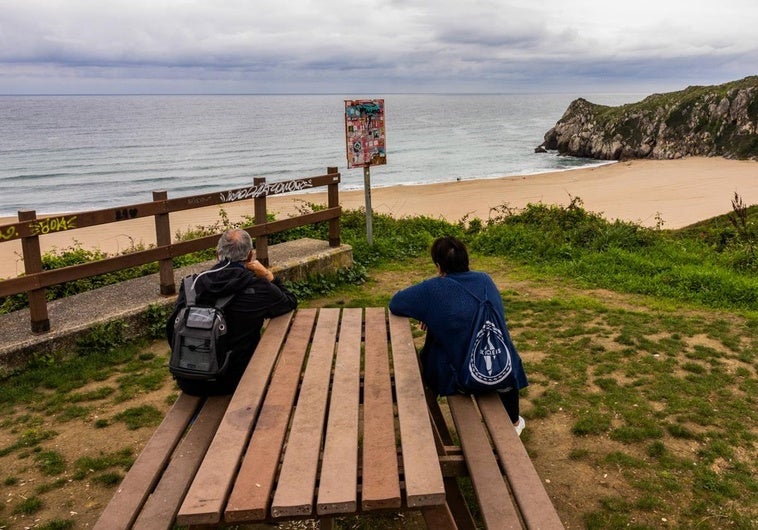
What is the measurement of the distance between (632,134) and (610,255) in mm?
38683

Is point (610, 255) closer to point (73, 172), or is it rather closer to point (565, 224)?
point (565, 224)

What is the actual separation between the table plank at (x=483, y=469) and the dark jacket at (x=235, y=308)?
1197 millimetres

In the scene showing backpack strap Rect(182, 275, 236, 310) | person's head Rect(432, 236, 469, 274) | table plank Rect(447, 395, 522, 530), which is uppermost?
person's head Rect(432, 236, 469, 274)

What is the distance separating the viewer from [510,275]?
29.0ft

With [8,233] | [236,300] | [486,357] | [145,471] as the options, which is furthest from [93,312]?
[486,357]

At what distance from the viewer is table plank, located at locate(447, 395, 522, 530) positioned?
2.46m

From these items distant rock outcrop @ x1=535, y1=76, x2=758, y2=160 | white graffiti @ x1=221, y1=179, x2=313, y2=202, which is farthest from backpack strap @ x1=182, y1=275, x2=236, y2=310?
distant rock outcrop @ x1=535, y1=76, x2=758, y2=160

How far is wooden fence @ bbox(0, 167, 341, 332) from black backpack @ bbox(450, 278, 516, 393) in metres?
3.63

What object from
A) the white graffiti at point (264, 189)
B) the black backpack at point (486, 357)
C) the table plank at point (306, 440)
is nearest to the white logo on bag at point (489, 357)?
the black backpack at point (486, 357)

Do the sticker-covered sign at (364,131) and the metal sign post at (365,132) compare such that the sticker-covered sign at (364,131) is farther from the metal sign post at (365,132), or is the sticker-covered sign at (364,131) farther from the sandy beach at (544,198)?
the sandy beach at (544,198)

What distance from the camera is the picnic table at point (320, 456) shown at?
226 centimetres

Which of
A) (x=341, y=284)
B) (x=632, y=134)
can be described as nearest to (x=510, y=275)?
(x=341, y=284)

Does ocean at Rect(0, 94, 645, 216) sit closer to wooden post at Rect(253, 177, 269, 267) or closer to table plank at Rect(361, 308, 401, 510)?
wooden post at Rect(253, 177, 269, 267)

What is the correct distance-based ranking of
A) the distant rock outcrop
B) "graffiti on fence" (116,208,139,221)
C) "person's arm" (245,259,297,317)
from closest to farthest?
1. "person's arm" (245,259,297,317)
2. "graffiti on fence" (116,208,139,221)
3. the distant rock outcrop
